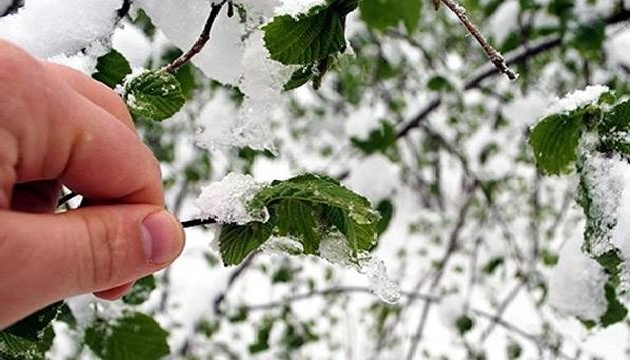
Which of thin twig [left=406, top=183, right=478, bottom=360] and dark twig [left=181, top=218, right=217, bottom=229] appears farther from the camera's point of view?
thin twig [left=406, top=183, right=478, bottom=360]

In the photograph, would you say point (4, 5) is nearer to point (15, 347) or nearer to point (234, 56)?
point (234, 56)

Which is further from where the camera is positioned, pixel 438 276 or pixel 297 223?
pixel 438 276

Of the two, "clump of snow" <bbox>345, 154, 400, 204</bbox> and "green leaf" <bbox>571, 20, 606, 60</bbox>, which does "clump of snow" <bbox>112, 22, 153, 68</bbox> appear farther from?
"green leaf" <bbox>571, 20, 606, 60</bbox>

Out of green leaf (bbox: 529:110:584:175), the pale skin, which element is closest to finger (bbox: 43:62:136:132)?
the pale skin

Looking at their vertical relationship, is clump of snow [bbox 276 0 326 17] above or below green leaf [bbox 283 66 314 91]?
below

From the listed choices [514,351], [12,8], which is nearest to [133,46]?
[12,8]

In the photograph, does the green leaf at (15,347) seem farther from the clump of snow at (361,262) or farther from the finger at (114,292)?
the clump of snow at (361,262)
